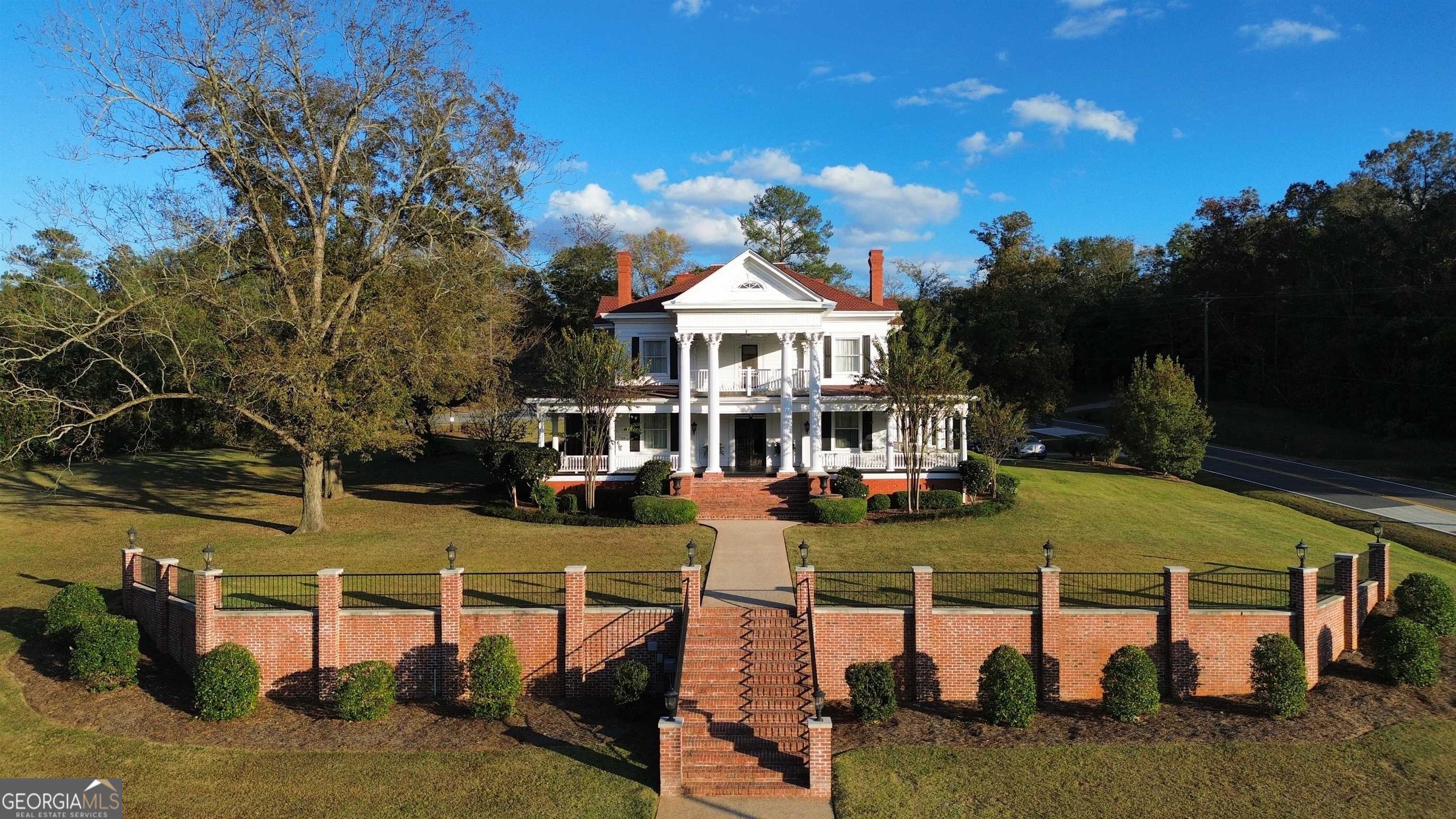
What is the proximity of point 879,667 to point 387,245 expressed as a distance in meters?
20.5

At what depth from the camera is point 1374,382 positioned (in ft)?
175

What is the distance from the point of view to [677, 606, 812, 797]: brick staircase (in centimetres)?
1277

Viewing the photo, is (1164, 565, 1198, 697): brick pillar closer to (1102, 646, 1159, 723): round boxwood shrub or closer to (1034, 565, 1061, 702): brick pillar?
(1102, 646, 1159, 723): round boxwood shrub

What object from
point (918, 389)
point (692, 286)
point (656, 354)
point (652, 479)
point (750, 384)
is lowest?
point (652, 479)

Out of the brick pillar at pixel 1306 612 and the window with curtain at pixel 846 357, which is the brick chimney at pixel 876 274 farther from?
the brick pillar at pixel 1306 612

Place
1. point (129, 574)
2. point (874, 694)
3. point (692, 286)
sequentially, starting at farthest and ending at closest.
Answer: point (692, 286) → point (129, 574) → point (874, 694)

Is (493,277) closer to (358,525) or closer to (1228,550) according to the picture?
(358,525)

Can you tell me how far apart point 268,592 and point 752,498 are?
14622 millimetres

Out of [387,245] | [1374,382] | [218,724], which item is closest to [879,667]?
[218,724]

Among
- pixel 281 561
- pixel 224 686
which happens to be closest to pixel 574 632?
pixel 224 686

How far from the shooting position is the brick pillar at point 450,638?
1547 cm

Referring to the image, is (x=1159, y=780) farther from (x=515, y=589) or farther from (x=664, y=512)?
(x=664, y=512)

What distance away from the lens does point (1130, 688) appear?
14438 mm

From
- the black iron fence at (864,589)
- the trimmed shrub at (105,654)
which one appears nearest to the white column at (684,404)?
the black iron fence at (864,589)
